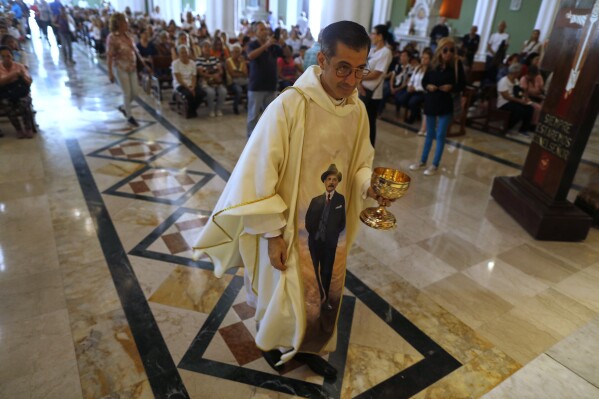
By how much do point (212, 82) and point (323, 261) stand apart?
6.57 m

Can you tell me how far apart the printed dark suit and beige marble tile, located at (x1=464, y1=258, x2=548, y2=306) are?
5.60 feet

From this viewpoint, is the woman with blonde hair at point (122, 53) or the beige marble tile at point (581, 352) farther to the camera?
the woman with blonde hair at point (122, 53)

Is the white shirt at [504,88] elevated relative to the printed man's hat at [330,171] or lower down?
lower down

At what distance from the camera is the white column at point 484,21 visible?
12.7 meters

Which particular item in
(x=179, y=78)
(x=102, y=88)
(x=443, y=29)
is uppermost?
(x=443, y=29)

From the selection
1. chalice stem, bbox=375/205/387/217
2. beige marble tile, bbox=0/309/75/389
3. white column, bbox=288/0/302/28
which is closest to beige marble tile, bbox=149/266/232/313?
beige marble tile, bbox=0/309/75/389

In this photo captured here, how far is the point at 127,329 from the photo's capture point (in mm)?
2406

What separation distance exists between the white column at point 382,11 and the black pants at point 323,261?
1623 centimetres

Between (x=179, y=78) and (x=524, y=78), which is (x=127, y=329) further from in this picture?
(x=524, y=78)

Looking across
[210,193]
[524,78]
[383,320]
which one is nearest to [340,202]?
[383,320]

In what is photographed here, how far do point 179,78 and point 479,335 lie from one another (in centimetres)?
642

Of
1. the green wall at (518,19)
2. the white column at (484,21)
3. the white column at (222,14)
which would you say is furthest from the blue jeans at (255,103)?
the green wall at (518,19)

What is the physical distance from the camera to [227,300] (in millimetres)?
2711

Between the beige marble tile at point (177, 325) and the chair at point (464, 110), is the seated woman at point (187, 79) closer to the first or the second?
the chair at point (464, 110)
